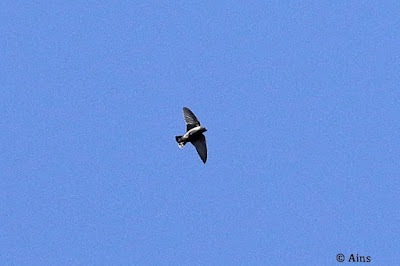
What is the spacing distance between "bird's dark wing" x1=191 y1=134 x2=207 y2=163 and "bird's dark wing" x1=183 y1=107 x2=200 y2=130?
551 mm

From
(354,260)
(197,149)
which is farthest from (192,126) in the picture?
(354,260)

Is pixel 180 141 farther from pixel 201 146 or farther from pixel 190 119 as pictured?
pixel 190 119

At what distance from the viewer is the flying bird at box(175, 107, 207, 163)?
23.8 meters

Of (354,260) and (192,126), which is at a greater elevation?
(192,126)

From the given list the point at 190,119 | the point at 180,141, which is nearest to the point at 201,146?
the point at 180,141

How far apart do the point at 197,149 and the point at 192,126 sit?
0.90m

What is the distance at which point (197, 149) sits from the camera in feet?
78.8

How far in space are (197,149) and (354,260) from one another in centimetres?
687

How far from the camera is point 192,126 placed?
79.5 feet

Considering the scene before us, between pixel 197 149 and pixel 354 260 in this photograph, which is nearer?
pixel 354 260

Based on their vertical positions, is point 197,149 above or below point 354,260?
above

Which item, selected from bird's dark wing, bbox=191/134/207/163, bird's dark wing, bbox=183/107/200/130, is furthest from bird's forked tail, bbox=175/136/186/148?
bird's dark wing, bbox=183/107/200/130

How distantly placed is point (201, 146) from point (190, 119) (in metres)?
1.15

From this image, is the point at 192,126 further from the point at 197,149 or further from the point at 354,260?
the point at 354,260
